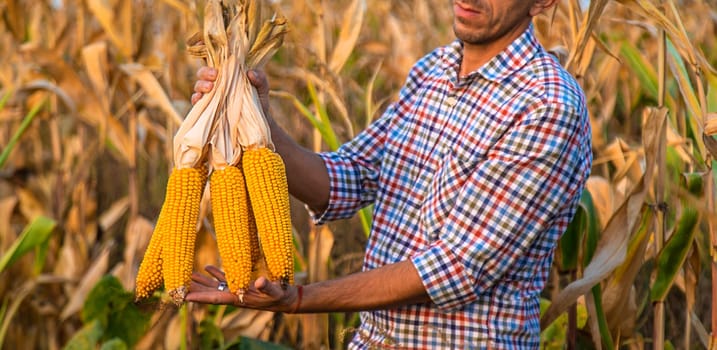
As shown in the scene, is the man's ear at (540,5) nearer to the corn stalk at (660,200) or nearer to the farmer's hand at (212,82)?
the corn stalk at (660,200)

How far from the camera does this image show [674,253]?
270 cm

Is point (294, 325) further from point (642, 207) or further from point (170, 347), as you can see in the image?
point (642, 207)

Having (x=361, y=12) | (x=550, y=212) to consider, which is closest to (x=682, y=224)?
(x=550, y=212)

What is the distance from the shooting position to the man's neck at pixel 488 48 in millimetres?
2498

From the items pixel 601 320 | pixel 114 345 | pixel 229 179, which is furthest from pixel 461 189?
pixel 114 345

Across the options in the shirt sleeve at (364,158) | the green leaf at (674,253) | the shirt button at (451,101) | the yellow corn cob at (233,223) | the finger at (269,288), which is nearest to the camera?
the yellow corn cob at (233,223)

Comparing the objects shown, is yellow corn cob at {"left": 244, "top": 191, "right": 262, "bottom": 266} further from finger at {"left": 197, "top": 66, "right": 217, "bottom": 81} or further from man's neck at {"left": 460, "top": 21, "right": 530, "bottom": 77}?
A: man's neck at {"left": 460, "top": 21, "right": 530, "bottom": 77}

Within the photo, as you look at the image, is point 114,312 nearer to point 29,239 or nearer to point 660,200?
point 29,239

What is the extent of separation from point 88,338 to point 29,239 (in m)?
0.45

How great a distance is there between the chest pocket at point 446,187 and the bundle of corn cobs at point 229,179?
1.74 ft

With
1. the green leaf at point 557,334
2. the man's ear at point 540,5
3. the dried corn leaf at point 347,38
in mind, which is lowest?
the green leaf at point 557,334

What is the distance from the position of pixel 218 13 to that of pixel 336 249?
2460 mm

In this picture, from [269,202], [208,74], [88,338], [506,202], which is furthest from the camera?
[88,338]

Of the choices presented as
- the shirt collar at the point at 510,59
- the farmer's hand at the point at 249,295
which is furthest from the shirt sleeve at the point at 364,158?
the farmer's hand at the point at 249,295
